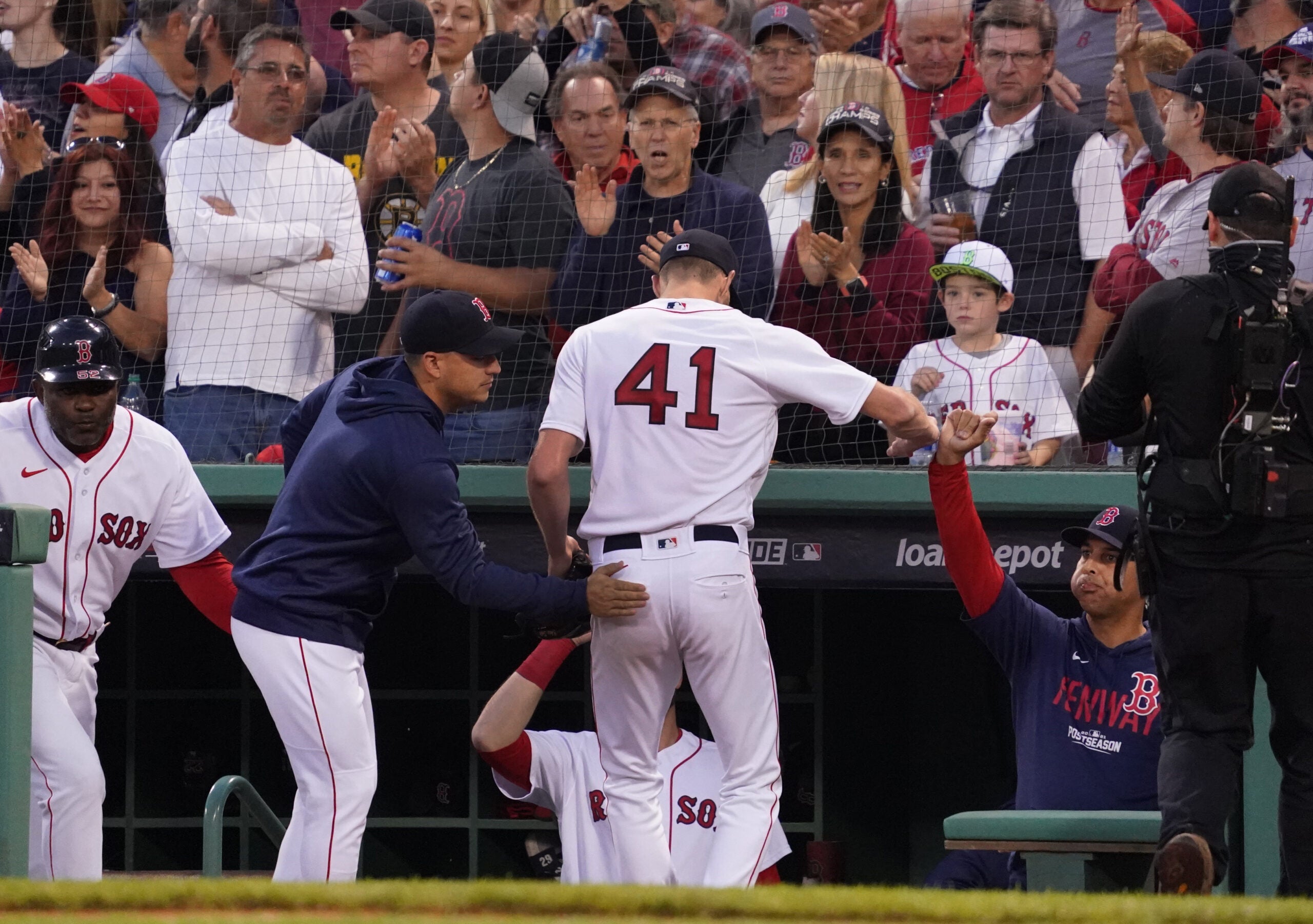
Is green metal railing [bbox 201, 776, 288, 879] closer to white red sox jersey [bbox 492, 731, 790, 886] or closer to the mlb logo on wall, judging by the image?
white red sox jersey [bbox 492, 731, 790, 886]

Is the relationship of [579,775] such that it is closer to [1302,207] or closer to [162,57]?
[1302,207]

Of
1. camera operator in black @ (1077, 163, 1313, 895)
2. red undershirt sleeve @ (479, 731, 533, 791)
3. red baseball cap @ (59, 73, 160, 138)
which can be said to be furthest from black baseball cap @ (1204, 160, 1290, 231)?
red baseball cap @ (59, 73, 160, 138)

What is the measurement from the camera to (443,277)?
5.98m

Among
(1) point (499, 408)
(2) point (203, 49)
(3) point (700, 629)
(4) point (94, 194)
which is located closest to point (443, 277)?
(1) point (499, 408)

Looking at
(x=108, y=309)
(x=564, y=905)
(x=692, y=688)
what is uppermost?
(x=108, y=309)

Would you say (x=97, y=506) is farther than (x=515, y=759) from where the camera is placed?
No

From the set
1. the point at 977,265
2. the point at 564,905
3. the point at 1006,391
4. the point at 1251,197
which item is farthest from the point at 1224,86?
the point at 564,905

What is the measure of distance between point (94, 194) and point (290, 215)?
0.81 metres

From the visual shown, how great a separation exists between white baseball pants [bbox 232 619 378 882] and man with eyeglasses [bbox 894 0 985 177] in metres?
3.65

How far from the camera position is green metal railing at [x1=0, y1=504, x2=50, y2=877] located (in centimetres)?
323

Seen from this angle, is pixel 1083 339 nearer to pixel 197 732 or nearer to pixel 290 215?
pixel 290 215

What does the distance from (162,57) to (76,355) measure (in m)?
3.45

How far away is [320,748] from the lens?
12.6 feet

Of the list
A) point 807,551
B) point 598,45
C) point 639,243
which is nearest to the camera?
point 807,551
